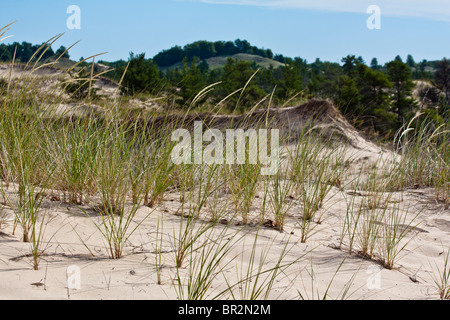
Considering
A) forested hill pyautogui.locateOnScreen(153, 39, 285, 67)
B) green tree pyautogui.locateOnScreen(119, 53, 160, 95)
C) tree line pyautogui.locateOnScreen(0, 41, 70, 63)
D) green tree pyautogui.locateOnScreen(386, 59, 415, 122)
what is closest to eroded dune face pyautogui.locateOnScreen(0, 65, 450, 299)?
tree line pyautogui.locateOnScreen(0, 41, 70, 63)

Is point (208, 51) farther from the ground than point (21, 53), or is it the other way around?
point (208, 51)

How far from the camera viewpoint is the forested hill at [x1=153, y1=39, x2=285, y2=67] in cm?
8975

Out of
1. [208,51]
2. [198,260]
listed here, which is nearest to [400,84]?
[198,260]

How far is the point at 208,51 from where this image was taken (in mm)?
96875

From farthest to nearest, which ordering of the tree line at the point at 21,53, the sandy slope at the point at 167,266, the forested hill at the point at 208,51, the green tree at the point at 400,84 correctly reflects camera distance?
the forested hill at the point at 208,51, the green tree at the point at 400,84, the tree line at the point at 21,53, the sandy slope at the point at 167,266

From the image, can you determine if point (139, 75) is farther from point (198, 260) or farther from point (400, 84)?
point (198, 260)

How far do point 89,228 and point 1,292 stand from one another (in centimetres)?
72

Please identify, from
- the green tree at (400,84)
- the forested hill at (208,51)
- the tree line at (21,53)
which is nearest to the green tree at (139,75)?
the tree line at (21,53)

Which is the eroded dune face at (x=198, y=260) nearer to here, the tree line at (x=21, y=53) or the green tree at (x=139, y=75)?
the tree line at (x=21, y=53)

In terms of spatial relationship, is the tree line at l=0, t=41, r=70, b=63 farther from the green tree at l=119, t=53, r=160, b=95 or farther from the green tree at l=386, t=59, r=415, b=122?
the green tree at l=386, t=59, r=415, b=122

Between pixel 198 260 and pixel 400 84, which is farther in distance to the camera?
pixel 400 84

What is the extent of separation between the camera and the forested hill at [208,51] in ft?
294

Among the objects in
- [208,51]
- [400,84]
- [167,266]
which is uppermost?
[208,51]
